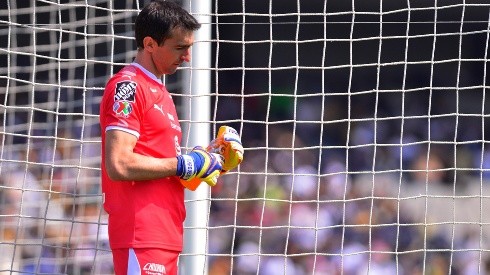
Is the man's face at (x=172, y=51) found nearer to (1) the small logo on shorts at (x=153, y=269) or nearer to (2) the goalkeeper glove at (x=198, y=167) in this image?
(2) the goalkeeper glove at (x=198, y=167)

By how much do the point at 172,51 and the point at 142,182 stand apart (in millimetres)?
475

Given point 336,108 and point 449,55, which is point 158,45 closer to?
point 336,108

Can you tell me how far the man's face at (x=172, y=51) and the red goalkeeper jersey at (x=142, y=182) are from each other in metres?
0.06

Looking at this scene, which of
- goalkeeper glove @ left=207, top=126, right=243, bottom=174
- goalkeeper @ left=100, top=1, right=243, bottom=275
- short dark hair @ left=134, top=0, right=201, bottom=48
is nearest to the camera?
goalkeeper @ left=100, top=1, right=243, bottom=275

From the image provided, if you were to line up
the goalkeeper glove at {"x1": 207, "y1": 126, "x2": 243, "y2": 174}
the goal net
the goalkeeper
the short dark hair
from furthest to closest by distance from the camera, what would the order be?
1. the goal net
2. the goalkeeper glove at {"x1": 207, "y1": 126, "x2": 243, "y2": 174}
3. the short dark hair
4. the goalkeeper

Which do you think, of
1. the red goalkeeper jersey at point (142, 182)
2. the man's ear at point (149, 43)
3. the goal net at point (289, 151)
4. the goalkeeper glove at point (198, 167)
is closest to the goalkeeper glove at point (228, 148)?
the goalkeeper glove at point (198, 167)

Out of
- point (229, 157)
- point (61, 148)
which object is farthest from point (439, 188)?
point (229, 157)

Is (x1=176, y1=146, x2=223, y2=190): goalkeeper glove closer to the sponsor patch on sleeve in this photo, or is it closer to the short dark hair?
the sponsor patch on sleeve

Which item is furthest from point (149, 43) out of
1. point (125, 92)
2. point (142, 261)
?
point (142, 261)

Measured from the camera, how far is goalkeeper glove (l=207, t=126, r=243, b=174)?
375 centimetres

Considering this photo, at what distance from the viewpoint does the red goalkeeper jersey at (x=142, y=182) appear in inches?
136

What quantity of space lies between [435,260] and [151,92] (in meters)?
5.61

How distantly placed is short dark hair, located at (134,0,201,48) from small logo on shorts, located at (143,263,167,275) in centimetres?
77

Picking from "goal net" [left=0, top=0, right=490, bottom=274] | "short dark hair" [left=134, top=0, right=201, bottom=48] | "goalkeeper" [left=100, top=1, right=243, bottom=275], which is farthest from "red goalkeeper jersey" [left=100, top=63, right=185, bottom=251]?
"goal net" [left=0, top=0, right=490, bottom=274]
